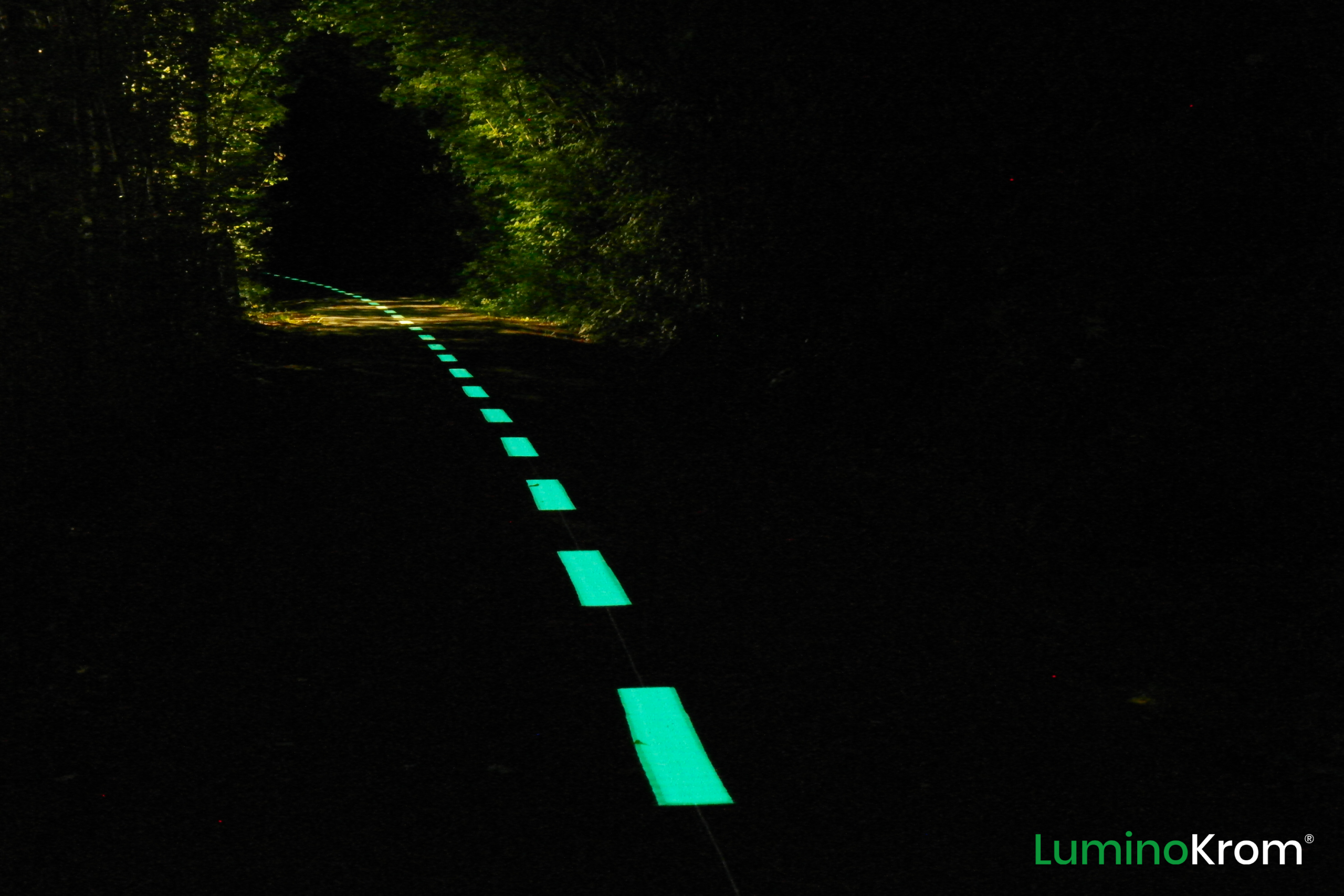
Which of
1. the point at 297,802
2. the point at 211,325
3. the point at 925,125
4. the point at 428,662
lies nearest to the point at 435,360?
the point at 211,325

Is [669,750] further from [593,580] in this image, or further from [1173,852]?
[593,580]

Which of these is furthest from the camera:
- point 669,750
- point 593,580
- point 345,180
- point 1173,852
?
point 345,180

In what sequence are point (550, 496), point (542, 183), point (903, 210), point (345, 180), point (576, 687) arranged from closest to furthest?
point (576, 687), point (550, 496), point (903, 210), point (542, 183), point (345, 180)

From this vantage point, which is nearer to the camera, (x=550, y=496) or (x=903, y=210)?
Answer: (x=550, y=496)

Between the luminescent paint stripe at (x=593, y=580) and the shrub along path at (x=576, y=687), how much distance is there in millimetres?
86

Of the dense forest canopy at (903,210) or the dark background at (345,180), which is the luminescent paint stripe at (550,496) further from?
the dark background at (345,180)

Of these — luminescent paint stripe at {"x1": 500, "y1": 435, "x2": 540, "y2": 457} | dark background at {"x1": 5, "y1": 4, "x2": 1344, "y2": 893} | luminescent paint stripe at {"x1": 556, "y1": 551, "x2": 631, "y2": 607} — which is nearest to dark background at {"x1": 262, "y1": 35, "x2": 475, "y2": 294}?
dark background at {"x1": 5, "y1": 4, "x2": 1344, "y2": 893}

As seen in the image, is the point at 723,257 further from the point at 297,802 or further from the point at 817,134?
the point at 297,802

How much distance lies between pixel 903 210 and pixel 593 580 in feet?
19.9

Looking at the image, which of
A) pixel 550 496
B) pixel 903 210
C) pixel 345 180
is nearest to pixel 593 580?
pixel 550 496

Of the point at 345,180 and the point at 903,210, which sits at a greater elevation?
the point at 345,180

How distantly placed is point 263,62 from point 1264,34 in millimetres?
22843

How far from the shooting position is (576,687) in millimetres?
5059

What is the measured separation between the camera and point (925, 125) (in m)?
11.7
